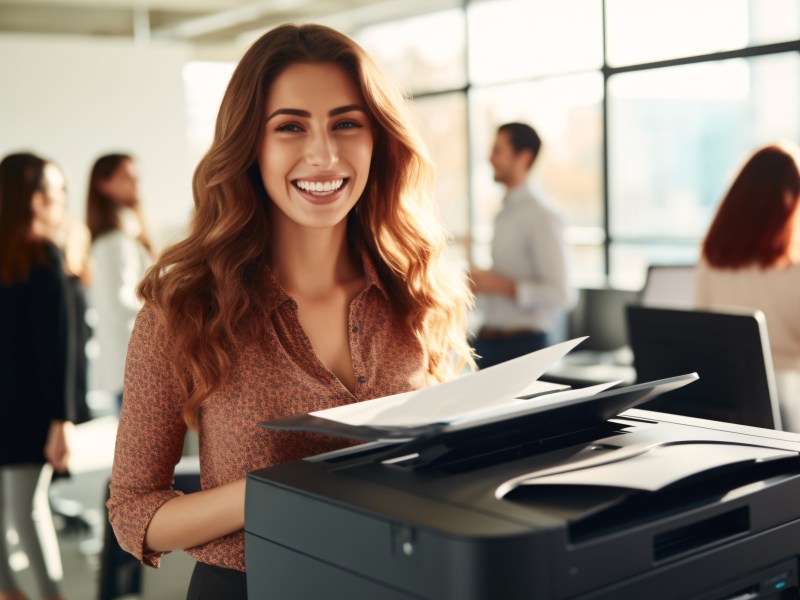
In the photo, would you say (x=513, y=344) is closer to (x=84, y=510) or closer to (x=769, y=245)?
(x=769, y=245)

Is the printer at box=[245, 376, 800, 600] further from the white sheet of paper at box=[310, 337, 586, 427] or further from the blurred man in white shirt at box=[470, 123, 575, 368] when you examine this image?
the blurred man in white shirt at box=[470, 123, 575, 368]

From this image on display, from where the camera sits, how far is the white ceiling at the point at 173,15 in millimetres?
7867

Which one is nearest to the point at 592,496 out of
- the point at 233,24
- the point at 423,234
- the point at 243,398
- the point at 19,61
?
the point at 243,398

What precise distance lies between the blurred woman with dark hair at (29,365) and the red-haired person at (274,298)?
5.78 feet

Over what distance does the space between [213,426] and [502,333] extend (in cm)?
307

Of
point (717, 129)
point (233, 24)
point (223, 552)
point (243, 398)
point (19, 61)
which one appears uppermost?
point (233, 24)

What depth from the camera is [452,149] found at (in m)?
7.24

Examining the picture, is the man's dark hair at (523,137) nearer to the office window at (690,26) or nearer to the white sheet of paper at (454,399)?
the office window at (690,26)

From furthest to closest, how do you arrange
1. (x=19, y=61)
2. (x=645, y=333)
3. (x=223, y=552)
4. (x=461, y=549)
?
1. (x=19, y=61)
2. (x=645, y=333)
3. (x=223, y=552)
4. (x=461, y=549)

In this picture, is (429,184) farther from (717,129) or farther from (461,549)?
Answer: (717,129)

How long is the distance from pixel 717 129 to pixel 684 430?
536 centimetres

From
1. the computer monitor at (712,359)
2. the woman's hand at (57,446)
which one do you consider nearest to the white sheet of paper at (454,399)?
the computer monitor at (712,359)

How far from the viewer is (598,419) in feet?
2.84

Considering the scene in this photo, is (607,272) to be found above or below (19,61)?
below
